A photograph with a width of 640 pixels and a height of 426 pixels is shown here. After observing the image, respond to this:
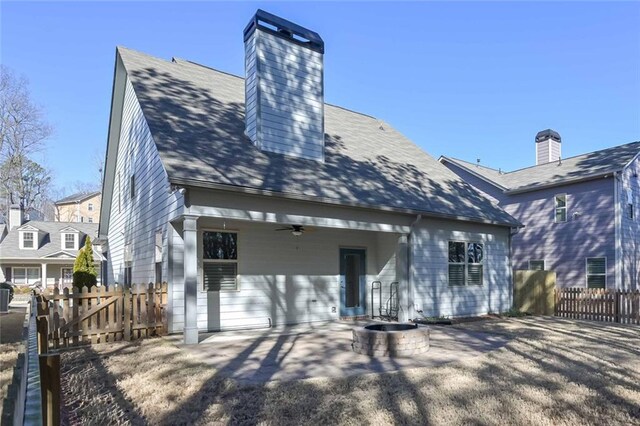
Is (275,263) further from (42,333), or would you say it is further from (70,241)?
(70,241)

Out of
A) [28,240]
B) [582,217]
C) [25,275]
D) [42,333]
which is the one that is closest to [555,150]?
[582,217]

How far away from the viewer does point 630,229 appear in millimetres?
17797

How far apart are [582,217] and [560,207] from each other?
1100 mm

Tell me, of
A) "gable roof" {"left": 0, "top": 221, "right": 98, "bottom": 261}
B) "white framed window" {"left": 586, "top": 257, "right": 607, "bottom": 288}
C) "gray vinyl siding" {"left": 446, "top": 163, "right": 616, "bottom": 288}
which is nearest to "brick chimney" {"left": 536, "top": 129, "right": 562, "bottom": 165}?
"gray vinyl siding" {"left": 446, "top": 163, "right": 616, "bottom": 288}

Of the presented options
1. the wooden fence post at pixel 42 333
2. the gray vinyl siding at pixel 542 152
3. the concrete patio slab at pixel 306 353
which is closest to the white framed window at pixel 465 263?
the concrete patio slab at pixel 306 353

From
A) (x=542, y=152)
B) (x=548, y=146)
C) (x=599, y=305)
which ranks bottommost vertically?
(x=599, y=305)

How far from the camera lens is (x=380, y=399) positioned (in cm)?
466

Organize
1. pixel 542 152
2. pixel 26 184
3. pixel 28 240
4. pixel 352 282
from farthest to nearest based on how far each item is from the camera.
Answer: pixel 26 184, pixel 28 240, pixel 542 152, pixel 352 282

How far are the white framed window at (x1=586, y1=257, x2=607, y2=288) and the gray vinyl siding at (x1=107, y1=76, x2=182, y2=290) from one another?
16440 mm

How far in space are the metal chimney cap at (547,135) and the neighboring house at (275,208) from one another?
11.6 meters

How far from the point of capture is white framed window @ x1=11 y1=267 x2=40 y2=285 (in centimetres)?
3076

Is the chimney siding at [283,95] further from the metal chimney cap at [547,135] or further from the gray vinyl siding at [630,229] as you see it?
the metal chimney cap at [547,135]

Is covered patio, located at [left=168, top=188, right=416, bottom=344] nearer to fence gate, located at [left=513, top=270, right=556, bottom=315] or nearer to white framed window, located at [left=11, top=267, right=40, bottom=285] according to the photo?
fence gate, located at [left=513, top=270, right=556, bottom=315]

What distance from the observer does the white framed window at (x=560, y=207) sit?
1872 centimetres
